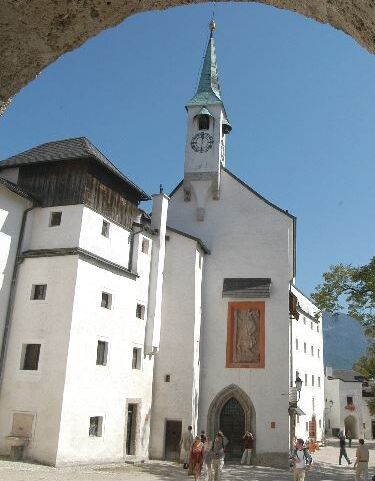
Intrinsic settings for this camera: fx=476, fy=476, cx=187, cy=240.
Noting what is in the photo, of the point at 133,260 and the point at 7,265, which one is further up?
the point at 133,260

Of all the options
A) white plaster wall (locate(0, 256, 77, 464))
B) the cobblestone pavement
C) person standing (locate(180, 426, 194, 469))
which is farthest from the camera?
person standing (locate(180, 426, 194, 469))

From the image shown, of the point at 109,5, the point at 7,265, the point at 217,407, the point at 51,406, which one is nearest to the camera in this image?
the point at 109,5

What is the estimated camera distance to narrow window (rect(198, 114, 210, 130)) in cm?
3133

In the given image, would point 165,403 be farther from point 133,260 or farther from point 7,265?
point 7,265

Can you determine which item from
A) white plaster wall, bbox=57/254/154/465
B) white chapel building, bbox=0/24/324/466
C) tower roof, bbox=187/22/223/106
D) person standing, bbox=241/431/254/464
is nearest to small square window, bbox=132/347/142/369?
white chapel building, bbox=0/24/324/466

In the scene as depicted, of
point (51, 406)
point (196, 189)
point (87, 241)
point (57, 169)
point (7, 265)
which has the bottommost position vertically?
point (51, 406)

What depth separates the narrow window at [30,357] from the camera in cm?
1895

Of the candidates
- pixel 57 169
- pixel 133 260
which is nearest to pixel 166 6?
pixel 57 169

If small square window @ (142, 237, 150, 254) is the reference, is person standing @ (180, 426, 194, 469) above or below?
below

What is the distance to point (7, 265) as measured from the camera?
19.9 metres

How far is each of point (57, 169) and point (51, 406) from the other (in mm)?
10160

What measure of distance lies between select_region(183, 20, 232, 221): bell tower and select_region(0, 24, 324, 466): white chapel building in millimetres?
76

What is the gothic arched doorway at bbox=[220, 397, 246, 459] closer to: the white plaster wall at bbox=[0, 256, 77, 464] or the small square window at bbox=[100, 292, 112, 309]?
the small square window at bbox=[100, 292, 112, 309]

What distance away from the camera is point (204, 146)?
101 feet
